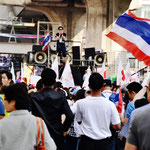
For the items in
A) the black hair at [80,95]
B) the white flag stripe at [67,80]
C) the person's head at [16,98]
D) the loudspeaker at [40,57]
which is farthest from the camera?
the loudspeaker at [40,57]

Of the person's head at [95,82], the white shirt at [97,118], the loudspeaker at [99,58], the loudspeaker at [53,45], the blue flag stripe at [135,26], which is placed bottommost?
the white shirt at [97,118]

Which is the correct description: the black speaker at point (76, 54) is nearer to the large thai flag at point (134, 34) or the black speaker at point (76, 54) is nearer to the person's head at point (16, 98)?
the large thai flag at point (134, 34)

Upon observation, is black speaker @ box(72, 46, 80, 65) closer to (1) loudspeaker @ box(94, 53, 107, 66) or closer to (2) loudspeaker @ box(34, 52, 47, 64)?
(1) loudspeaker @ box(94, 53, 107, 66)

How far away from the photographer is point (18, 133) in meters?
4.21

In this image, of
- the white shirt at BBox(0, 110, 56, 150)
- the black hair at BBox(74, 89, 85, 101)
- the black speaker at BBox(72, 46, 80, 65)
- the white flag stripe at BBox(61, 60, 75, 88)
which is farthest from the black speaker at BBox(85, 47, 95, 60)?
the white shirt at BBox(0, 110, 56, 150)

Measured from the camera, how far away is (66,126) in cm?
621

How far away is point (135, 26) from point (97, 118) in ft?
9.86

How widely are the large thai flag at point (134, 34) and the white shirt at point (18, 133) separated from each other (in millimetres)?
4628

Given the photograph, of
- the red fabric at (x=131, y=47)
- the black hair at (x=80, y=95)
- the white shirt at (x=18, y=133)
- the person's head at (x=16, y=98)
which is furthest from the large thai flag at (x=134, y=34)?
the white shirt at (x=18, y=133)

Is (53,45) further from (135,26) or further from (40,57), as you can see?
(135,26)

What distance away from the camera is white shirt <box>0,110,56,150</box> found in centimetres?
419

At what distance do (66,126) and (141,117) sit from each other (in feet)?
9.00

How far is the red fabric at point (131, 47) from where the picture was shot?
28.1 feet

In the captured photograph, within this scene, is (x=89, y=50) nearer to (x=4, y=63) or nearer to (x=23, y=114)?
(x=23, y=114)
